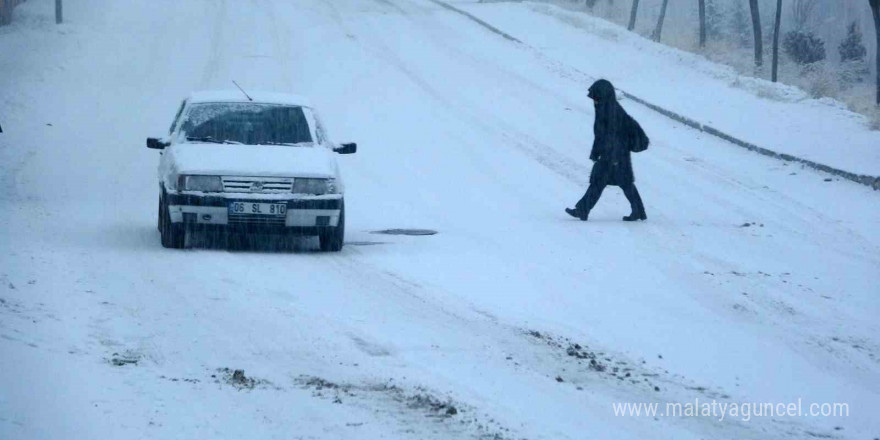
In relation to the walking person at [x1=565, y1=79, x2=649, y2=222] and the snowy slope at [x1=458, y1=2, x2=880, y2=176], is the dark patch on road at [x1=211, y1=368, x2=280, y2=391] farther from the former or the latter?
the snowy slope at [x1=458, y1=2, x2=880, y2=176]

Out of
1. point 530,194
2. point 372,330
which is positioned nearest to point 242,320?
point 372,330

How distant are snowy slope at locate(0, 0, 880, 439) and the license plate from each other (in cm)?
43

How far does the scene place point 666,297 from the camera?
10.0 m

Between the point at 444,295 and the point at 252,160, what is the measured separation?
2884mm

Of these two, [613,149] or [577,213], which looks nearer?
[613,149]

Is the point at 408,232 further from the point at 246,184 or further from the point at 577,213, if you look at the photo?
the point at 246,184

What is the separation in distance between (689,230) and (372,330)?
684 cm

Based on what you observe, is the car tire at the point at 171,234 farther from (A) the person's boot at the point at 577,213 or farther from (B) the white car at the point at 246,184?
(A) the person's boot at the point at 577,213

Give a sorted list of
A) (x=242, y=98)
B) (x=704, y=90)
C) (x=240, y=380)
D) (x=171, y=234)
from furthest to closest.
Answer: (x=704, y=90)
(x=242, y=98)
(x=171, y=234)
(x=240, y=380)

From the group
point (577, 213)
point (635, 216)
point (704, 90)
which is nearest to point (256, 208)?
point (577, 213)

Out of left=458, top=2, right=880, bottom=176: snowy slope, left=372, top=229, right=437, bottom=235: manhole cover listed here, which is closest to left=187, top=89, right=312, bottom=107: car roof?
left=372, top=229, right=437, bottom=235: manhole cover

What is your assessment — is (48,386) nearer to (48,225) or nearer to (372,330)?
(372,330)

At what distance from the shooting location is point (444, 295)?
381 inches

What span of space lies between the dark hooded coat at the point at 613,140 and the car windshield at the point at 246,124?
154 inches
